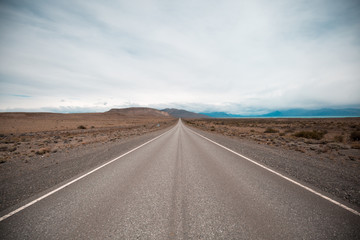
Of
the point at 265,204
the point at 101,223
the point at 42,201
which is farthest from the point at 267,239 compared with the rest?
the point at 42,201

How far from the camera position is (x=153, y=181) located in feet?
14.7

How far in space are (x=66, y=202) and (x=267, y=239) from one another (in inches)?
165

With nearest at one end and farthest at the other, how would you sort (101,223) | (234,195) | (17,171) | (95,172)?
(101,223) → (234,195) → (95,172) → (17,171)

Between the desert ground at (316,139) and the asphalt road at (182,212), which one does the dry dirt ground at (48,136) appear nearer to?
the asphalt road at (182,212)

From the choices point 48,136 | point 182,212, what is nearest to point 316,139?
point 182,212

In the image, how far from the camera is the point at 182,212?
2.94 meters

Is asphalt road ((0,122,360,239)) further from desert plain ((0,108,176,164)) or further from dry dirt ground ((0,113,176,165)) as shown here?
desert plain ((0,108,176,164))

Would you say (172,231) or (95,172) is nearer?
(172,231)

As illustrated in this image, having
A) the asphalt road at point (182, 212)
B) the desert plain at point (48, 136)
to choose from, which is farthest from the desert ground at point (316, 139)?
the desert plain at point (48, 136)

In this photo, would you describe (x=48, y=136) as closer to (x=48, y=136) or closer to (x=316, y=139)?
(x=48, y=136)

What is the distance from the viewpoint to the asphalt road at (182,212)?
2.42 m

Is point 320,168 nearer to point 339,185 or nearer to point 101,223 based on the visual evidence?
point 339,185

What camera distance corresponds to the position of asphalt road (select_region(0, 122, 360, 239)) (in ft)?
7.93

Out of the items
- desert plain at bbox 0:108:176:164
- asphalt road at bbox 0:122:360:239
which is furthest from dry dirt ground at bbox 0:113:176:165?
asphalt road at bbox 0:122:360:239
